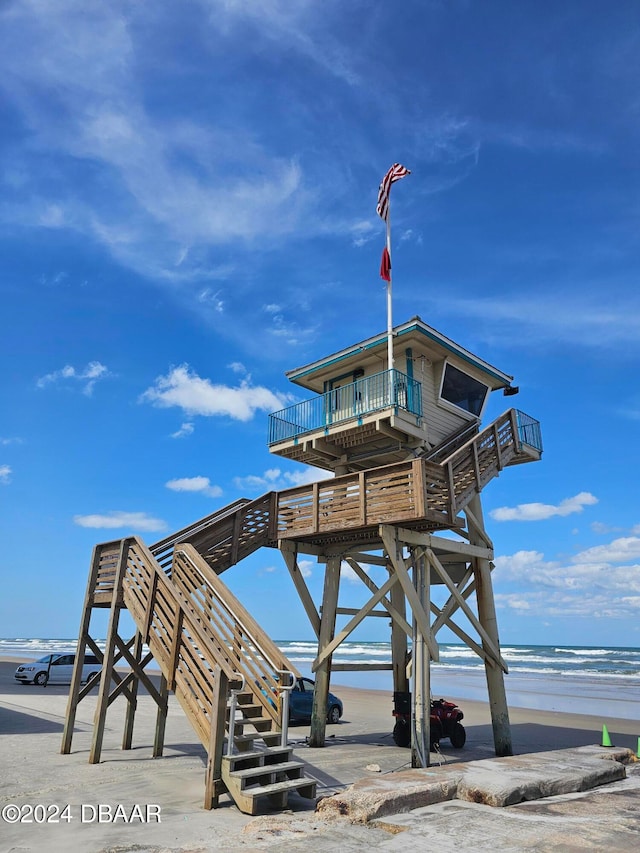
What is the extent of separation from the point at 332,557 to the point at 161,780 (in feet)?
23.6

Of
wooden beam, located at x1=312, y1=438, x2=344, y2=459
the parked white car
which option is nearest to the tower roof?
wooden beam, located at x1=312, y1=438, x2=344, y2=459

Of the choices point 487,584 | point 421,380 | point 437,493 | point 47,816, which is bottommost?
point 47,816

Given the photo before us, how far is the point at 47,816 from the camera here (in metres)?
7.93

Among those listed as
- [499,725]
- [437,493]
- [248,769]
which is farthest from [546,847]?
[499,725]

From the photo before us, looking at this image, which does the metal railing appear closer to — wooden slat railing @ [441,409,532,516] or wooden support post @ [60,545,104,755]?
wooden slat railing @ [441,409,532,516]

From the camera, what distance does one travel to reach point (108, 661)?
40.4 ft

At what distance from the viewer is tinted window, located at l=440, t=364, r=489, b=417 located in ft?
56.4

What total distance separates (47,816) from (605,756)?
29.2ft

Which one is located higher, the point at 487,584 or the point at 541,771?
the point at 487,584

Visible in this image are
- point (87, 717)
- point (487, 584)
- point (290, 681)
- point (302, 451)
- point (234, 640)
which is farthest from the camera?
point (87, 717)

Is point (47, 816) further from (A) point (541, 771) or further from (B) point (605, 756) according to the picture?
(B) point (605, 756)

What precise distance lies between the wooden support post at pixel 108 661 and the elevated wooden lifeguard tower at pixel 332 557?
33 mm

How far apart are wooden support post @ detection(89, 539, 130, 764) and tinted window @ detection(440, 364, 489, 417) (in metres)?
9.24

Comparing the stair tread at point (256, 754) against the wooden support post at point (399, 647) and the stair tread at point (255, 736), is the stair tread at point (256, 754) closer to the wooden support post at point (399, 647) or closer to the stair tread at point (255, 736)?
the stair tread at point (255, 736)
